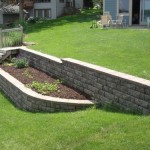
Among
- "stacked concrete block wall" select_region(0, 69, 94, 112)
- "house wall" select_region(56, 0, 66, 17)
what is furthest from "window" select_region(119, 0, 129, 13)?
"house wall" select_region(56, 0, 66, 17)

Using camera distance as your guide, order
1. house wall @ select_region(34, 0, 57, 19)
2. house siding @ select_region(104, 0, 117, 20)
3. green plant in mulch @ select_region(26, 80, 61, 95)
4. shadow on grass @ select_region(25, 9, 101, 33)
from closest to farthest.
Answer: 1. green plant in mulch @ select_region(26, 80, 61, 95)
2. house siding @ select_region(104, 0, 117, 20)
3. shadow on grass @ select_region(25, 9, 101, 33)
4. house wall @ select_region(34, 0, 57, 19)

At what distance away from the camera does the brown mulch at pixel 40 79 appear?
10.2m

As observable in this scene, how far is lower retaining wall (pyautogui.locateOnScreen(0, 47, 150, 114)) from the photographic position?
7.82 m

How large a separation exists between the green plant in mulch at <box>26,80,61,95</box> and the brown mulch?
0.52ft

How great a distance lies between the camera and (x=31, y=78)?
1264cm

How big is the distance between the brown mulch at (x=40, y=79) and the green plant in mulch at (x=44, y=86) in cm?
16

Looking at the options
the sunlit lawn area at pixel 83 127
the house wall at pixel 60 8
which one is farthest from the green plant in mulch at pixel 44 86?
the house wall at pixel 60 8

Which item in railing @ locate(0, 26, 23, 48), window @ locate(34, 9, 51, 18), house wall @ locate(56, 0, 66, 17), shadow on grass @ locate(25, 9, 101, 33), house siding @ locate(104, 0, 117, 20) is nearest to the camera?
railing @ locate(0, 26, 23, 48)

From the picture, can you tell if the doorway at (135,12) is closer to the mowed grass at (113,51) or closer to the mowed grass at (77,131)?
the mowed grass at (113,51)

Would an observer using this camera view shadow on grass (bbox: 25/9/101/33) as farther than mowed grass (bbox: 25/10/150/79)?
Yes

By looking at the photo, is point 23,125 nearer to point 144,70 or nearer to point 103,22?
point 144,70

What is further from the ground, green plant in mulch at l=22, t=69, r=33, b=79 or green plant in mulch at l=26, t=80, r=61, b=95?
green plant in mulch at l=22, t=69, r=33, b=79

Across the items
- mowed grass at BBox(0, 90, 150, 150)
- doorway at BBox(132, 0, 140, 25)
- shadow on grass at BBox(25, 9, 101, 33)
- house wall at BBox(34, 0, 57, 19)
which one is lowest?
mowed grass at BBox(0, 90, 150, 150)

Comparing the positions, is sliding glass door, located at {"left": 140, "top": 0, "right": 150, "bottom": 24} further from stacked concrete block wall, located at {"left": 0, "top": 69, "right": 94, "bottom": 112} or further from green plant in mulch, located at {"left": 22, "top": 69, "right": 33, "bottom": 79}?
stacked concrete block wall, located at {"left": 0, "top": 69, "right": 94, "bottom": 112}
